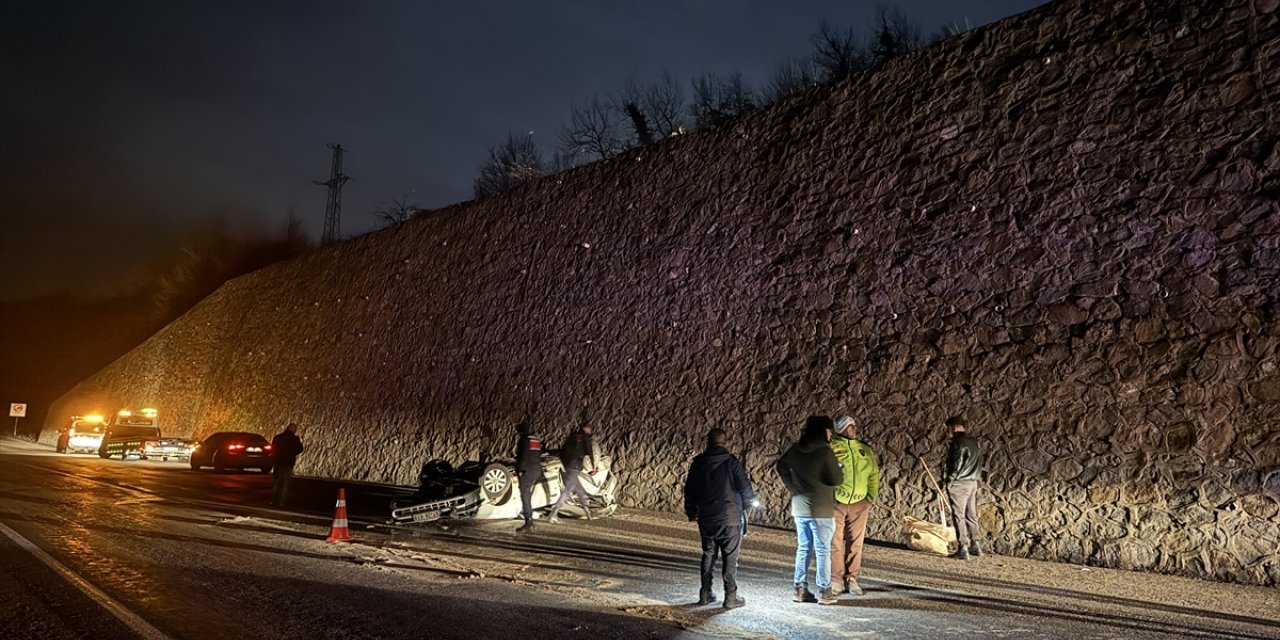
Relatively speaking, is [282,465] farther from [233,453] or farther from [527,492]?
[233,453]

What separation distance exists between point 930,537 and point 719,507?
521cm

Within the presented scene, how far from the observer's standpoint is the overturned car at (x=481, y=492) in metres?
13.3

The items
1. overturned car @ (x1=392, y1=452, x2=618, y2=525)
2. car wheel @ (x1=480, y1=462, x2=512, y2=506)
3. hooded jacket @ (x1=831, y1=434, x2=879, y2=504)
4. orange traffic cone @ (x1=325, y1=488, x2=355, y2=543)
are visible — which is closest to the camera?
hooded jacket @ (x1=831, y1=434, x2=879, y2=504)

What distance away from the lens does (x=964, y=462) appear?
11.0 metres

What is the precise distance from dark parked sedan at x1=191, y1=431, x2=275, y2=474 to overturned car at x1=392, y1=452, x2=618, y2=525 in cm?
1429

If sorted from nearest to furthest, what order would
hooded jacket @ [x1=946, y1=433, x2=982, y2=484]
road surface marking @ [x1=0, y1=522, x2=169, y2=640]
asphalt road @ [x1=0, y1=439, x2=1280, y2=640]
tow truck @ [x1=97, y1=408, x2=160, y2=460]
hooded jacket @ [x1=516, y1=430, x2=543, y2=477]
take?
road surface marking @ [x1=0, y1=522, x2=169, y2=640] < asphalt road @ [x1=0, y1=439, x2=1280, y2=640] < hooded jacket @ [x1=946, y1=433, x2=982, y2=484] < hooded jacket @ [x1=516, y1=430, x2=543, y2=477] < tow truck @ [x1=97, y1=408, x2=160, y2=460]

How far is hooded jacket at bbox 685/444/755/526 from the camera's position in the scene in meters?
7.66

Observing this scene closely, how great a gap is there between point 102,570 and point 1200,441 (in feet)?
40.7

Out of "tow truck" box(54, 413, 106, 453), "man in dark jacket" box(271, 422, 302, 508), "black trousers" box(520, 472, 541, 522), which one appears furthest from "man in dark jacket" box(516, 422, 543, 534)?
"tow truck" box(54, 413, 106, 453)

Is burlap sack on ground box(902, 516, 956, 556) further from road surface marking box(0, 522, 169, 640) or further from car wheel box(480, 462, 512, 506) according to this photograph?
road surface marking box(0, 522, 169, 640)

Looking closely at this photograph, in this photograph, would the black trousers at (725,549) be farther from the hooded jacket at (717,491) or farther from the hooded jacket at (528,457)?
the hooded jacket at (528,457)

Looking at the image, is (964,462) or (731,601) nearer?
(731,601)

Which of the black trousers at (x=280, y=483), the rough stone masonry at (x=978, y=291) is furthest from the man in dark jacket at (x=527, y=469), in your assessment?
the black trousers at (x=280, y=483)

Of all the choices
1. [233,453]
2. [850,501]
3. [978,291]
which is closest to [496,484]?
[850,501]
